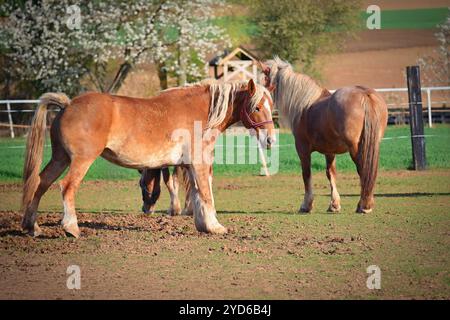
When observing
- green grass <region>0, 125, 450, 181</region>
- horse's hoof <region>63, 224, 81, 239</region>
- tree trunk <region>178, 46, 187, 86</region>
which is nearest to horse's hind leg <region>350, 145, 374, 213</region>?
horse's hoof <region>63, 224, 81, 239</region>

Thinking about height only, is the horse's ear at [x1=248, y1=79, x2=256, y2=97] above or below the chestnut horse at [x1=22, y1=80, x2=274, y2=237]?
above

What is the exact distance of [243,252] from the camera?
7.45 meters

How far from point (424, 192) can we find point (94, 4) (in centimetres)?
1845

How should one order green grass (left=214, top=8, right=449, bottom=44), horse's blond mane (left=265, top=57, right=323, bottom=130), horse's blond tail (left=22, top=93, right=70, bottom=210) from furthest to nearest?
1. green grass (left=214, top=8, right=449, bottom=44)
2. horse's blond mane (left=265, top=57, right=323, bottom=130)
3. horse's blond tail (left=22, top=93, right=70, bottom=210)

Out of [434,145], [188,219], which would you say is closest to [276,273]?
[188,219]

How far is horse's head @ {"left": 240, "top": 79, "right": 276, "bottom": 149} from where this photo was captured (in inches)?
343

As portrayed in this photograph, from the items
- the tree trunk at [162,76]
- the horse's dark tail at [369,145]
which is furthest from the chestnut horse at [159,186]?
the tree trunk at [162,76]

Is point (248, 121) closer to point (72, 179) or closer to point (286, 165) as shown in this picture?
point (72, 179)

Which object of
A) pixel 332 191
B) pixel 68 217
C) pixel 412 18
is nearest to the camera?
pixel 68 217

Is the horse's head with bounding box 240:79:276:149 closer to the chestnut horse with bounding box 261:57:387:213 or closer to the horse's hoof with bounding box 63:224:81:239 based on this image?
the chestnut horse with bounding box 261:57:387:213

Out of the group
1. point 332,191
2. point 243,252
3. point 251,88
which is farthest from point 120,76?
point 243,252

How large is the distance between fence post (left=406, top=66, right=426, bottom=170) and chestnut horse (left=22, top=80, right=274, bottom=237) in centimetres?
755

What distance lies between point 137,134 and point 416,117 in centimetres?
918

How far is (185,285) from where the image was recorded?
19.9ft
